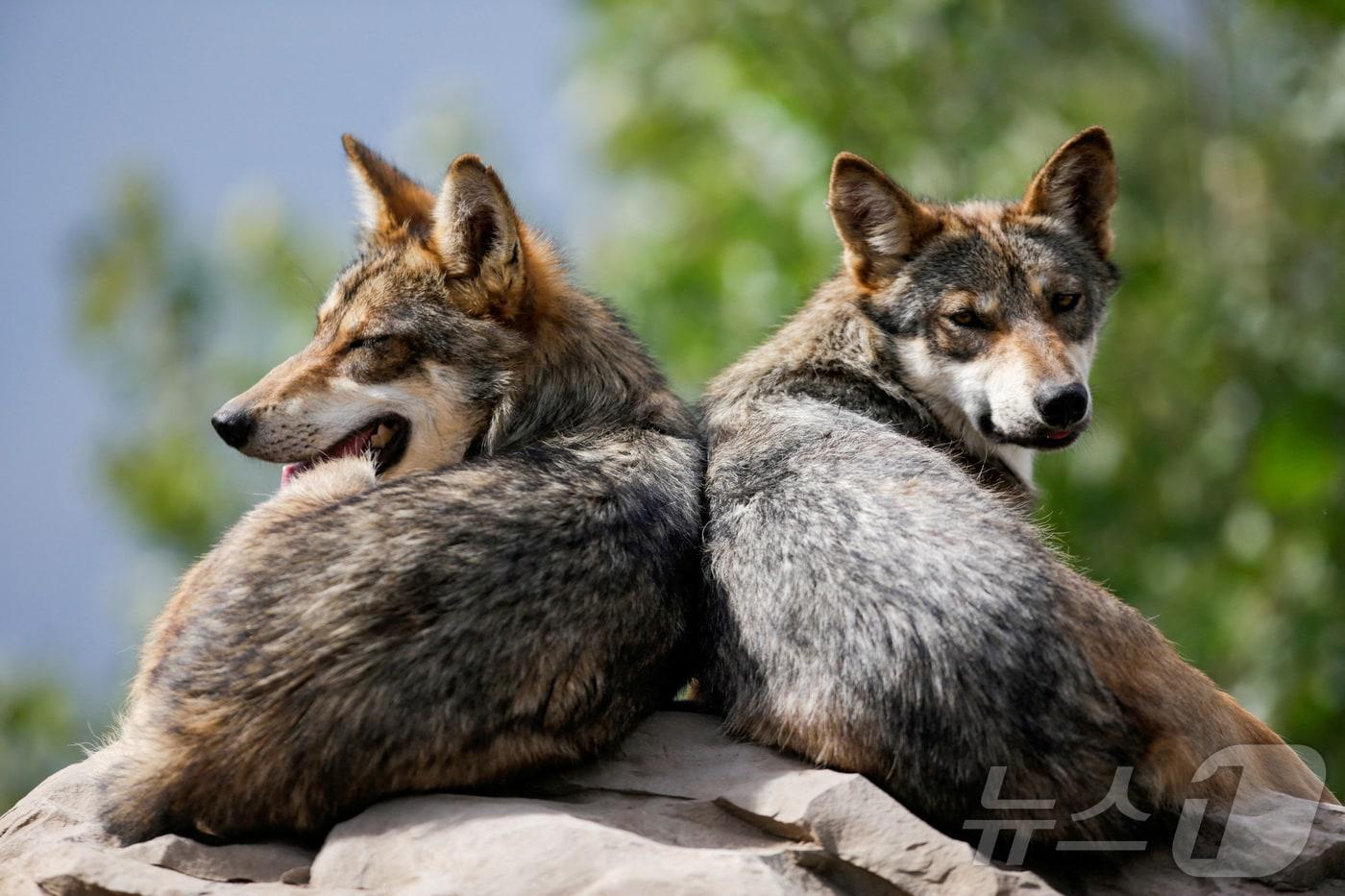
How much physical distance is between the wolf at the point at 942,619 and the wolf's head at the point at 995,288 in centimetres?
2

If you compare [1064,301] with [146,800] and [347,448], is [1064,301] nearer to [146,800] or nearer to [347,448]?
[347,448]

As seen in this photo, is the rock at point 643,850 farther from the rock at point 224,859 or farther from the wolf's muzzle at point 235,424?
the wolf's muzzle at point 235,424

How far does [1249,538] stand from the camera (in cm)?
1148

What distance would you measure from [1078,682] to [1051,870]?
0.69 m

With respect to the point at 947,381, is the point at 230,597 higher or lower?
lower

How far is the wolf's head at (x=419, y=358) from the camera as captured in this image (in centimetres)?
670

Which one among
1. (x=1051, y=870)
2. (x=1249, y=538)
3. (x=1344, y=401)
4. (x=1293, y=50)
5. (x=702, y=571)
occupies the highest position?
(x=1293, y=50)

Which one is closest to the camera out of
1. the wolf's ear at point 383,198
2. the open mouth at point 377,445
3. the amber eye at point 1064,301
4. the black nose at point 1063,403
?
the open mouth at point 377,445

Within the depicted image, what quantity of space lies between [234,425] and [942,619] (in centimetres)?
349

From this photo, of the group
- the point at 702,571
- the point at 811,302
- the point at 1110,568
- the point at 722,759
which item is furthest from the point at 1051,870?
the point at 1110,568

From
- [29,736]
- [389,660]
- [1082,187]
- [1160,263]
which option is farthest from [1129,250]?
[29,736]

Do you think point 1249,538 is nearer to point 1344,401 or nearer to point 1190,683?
point 1344,401

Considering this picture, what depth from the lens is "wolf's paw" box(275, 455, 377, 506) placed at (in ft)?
19.8

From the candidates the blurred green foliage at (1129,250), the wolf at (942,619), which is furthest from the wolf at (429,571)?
the blurred green foliage at (1129,250)
